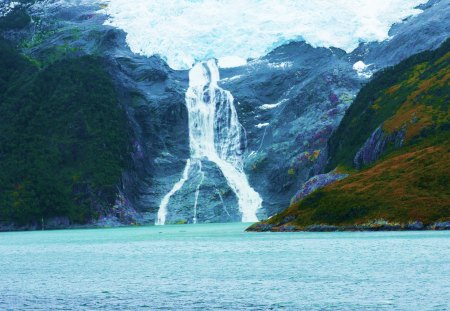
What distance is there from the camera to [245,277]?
7688 centimetres

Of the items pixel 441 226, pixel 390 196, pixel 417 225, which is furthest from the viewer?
pixel 390 196

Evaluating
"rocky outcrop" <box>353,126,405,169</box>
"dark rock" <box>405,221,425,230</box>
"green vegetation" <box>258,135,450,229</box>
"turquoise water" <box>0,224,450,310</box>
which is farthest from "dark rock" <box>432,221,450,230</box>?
"rocky outcrop" <box>353,126,405,169</box>

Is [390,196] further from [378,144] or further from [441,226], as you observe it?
[378,144]

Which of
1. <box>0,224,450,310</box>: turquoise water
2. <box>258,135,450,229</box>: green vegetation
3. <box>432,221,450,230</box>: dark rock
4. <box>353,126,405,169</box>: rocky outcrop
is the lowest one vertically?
<box>0,224,450,310</box>: turquoise water

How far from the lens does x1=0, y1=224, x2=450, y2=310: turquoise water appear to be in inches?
2370

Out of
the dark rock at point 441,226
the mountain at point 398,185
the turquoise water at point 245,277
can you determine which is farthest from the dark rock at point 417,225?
the turquoise water at point 245,277

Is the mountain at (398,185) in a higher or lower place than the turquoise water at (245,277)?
higher

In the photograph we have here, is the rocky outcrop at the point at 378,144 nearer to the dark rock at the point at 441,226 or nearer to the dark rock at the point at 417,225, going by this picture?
the dark rock at the point at 417,225

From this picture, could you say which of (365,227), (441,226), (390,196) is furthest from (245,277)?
(390,196)

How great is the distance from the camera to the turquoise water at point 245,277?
60.2 m

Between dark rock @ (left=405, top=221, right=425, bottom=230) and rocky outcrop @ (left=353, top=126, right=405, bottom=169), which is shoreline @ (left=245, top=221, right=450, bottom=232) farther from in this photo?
rocky outcrop @ (left=353, top=126, right=405, bottom=169)

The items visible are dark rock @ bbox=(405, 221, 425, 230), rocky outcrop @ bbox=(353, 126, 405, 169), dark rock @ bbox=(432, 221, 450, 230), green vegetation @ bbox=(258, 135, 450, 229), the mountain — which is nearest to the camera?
dark rock @ bbox=(432, 221, 450, 230)

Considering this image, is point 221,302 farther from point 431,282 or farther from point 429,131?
point 429,131

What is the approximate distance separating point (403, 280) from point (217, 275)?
65.2 ft
